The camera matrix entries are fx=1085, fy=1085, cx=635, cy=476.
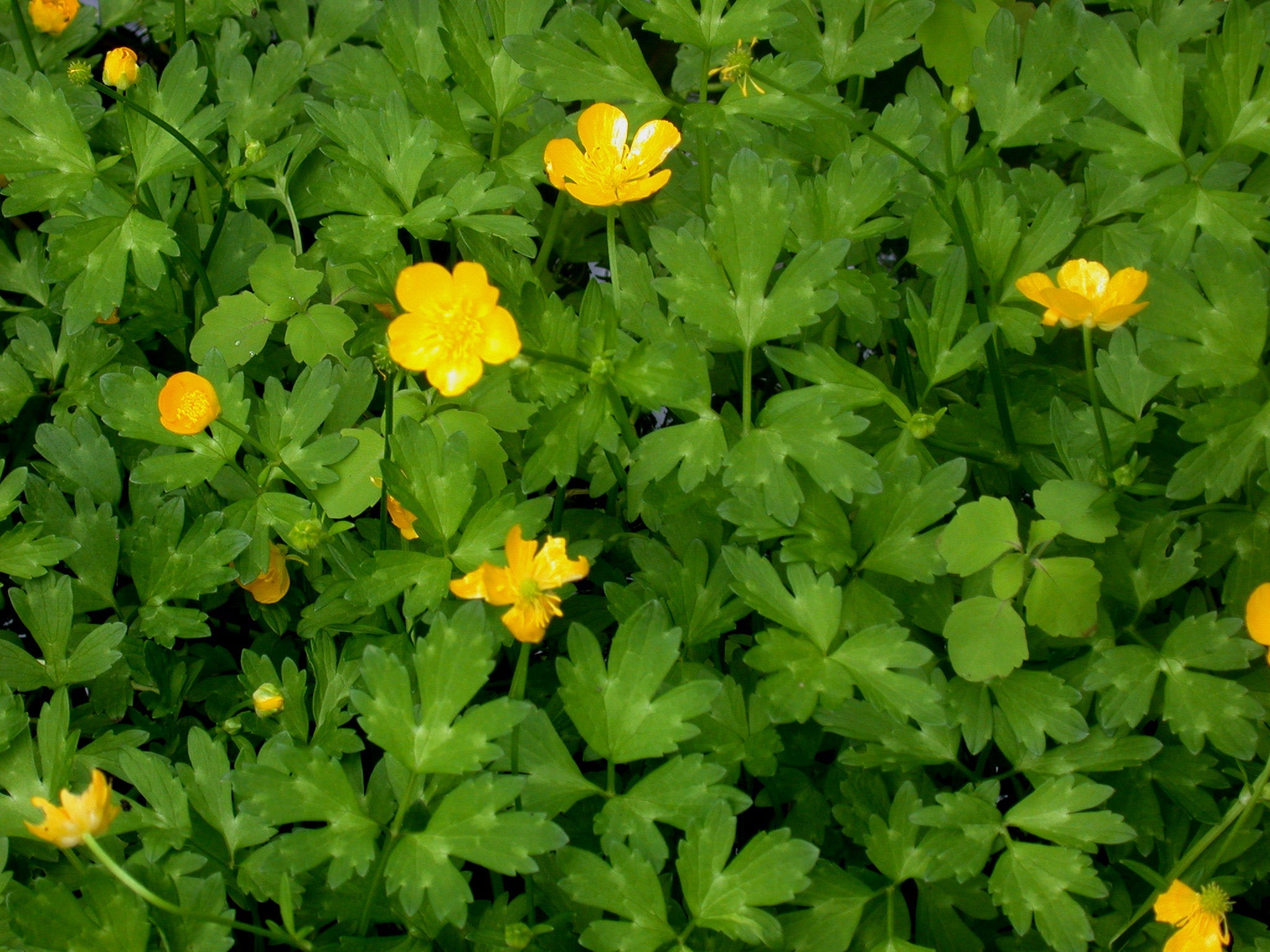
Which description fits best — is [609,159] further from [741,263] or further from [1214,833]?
[1214,833]

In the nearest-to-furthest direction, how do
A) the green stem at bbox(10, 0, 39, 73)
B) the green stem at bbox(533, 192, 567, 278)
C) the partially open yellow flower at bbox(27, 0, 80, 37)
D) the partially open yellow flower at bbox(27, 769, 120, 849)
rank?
the partially open yellow flower at bbox(27, 769, 120, 849) → the green stem at bbox(533, 192, 567, 278) → the green stem at bbox(10, 0, 39, 73) → the partially open yellow flower at bbox(27, 0, 80, 37)

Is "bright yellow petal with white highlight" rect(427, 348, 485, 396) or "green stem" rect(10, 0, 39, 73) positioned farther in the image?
"green stem" rect(10, 0, 39, 73)

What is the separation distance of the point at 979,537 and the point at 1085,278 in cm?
34

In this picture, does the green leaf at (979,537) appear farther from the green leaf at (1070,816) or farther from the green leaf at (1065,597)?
the green leaf at (1070,816)

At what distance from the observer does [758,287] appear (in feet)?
4.23

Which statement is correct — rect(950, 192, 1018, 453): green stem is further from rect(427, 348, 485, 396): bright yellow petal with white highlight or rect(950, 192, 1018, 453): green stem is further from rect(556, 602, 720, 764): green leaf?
rect(427, 348, 485, 396): bright yellow petal with white highlight

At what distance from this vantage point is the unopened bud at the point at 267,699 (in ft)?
4.33

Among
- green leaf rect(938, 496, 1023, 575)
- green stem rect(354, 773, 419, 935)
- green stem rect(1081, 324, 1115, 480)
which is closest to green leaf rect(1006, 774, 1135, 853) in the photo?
green leaf rect(938, 496, 1023, 575)

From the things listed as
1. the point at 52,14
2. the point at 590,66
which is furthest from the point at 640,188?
the point at 52,14

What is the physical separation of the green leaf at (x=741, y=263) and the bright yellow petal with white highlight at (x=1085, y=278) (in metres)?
0.27

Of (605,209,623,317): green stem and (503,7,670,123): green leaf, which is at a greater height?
(503,7,670,123): green leaf

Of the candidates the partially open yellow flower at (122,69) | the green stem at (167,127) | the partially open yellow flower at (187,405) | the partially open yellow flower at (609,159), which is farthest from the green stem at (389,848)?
the partially open yellow flower at (122,69)

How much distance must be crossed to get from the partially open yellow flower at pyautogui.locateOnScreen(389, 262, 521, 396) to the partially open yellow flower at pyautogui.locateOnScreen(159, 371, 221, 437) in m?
0.37

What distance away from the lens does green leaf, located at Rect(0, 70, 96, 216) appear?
1.50 m
